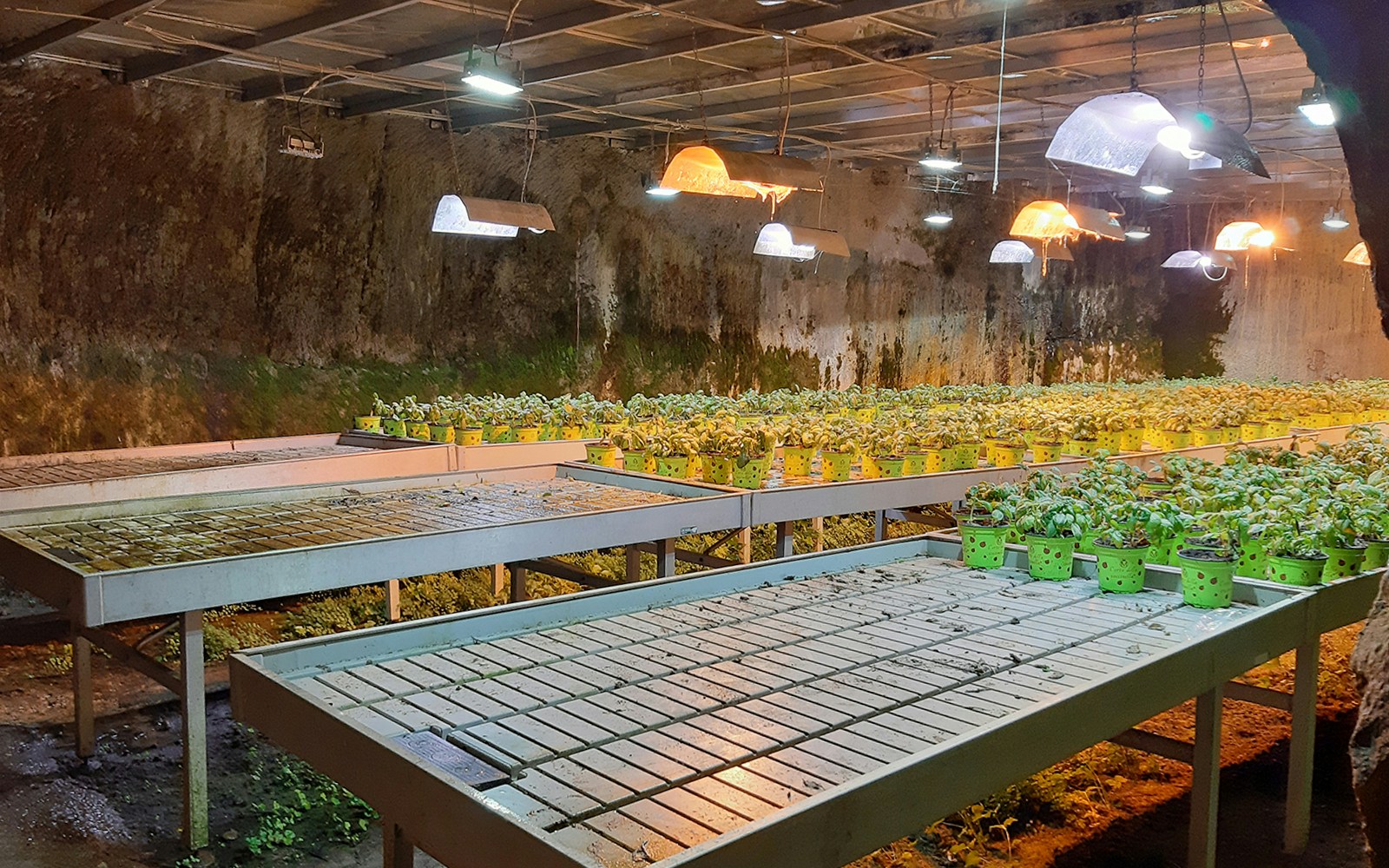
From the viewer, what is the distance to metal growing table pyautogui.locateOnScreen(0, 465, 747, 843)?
329cm

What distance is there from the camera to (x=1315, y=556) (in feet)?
11.3

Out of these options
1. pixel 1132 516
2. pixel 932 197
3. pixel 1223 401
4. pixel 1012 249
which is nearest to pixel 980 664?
pixel 1132 516

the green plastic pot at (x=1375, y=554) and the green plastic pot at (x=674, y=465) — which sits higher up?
the green plastic pot at (x=674, y=465)

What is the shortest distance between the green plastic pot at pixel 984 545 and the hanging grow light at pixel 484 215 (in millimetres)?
3094

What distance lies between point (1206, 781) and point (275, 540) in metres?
3.07

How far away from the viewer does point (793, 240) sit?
7582mm

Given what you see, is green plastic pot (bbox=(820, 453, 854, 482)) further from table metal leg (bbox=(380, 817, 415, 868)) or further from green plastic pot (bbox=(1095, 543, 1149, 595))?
table metal leg (bbox=(380, 817, 415, 868))

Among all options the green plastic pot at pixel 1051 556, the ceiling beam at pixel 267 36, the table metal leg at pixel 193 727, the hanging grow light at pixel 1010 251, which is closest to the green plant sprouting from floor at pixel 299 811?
the table metal leg at pixel 193 727

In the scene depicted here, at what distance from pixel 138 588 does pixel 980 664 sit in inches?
93.8

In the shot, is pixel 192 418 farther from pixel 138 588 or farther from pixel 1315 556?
pixel 1315 556

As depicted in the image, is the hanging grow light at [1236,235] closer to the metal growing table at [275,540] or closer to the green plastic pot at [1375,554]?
the green plastic pot at [1375,554]

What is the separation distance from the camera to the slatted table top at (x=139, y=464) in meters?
5.20

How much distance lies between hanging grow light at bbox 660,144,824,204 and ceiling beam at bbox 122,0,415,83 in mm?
1763

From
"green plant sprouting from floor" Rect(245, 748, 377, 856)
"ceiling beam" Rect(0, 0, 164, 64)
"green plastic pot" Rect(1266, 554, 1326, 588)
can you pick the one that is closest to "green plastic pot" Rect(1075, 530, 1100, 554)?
"green plastic pot" Rect(1266, 554, 1326, 588)
